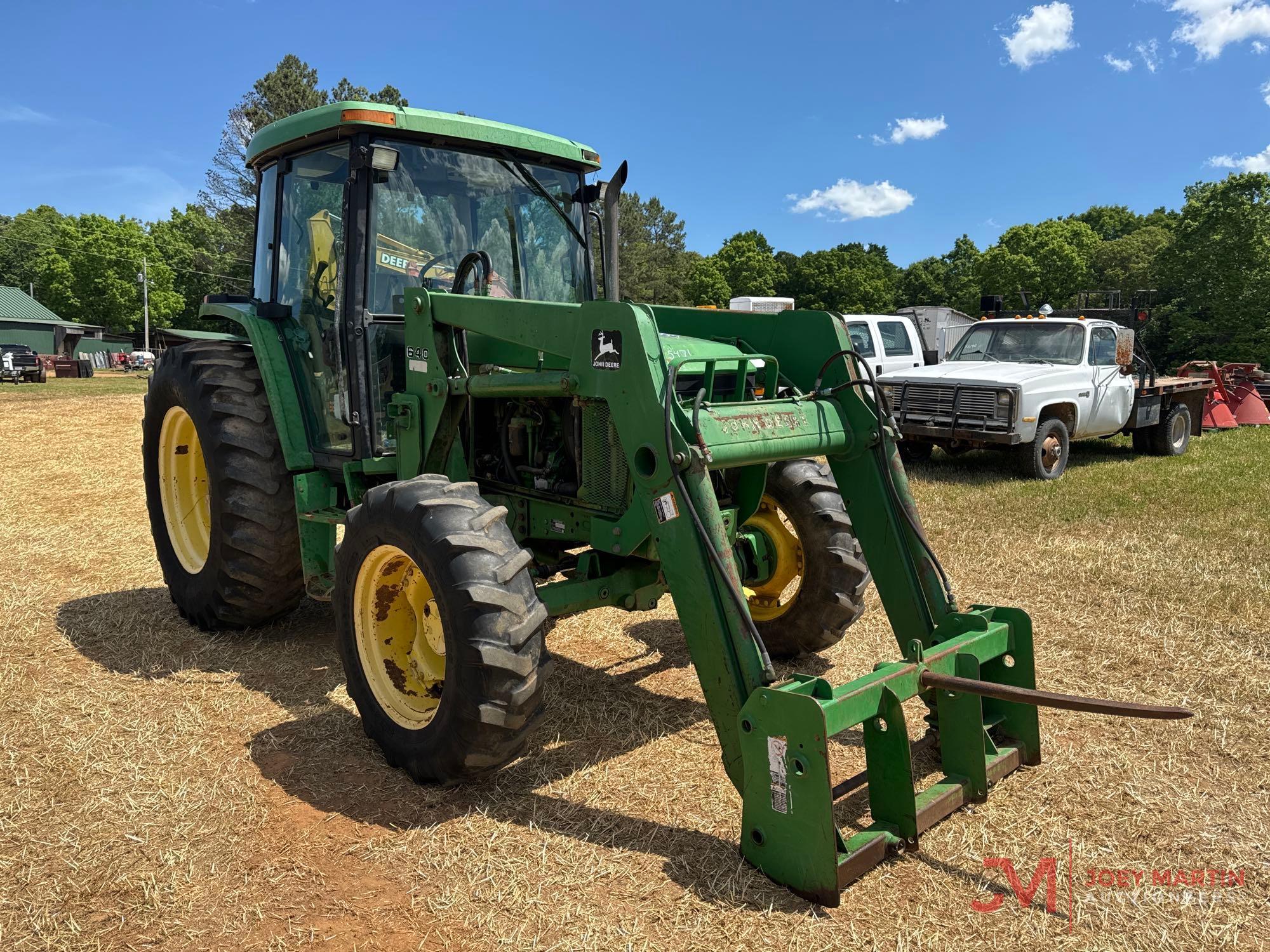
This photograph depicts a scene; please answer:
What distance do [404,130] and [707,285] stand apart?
173 ft

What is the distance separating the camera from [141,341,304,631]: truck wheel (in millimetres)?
4801

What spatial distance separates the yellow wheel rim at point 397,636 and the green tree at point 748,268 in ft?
177

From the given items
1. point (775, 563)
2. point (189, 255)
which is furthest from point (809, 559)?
point (189, 255)

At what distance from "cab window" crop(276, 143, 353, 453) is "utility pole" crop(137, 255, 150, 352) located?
163 feet

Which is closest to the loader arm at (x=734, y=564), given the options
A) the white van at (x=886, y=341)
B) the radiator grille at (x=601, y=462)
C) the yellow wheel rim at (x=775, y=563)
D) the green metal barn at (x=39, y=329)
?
the radiator grille at (x=601, y=462)

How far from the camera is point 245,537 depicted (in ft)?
15.8

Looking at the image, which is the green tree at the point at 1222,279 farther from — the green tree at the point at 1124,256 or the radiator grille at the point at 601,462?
the radiator grille at the point at 601,462

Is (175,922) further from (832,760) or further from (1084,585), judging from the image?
(1084,585)

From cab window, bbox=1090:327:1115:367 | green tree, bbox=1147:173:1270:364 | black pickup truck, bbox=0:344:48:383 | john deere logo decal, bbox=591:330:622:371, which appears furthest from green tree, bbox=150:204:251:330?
john deere logo decal, bbox=591:330:622:371

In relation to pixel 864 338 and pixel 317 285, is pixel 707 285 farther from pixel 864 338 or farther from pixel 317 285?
pixel 317 285

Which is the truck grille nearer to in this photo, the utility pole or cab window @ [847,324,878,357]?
cab window @ [847,324,878,357]

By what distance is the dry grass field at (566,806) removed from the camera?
8.93 feet

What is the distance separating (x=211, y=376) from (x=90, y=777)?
2.21m

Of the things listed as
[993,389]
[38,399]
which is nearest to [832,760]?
[993,389]
